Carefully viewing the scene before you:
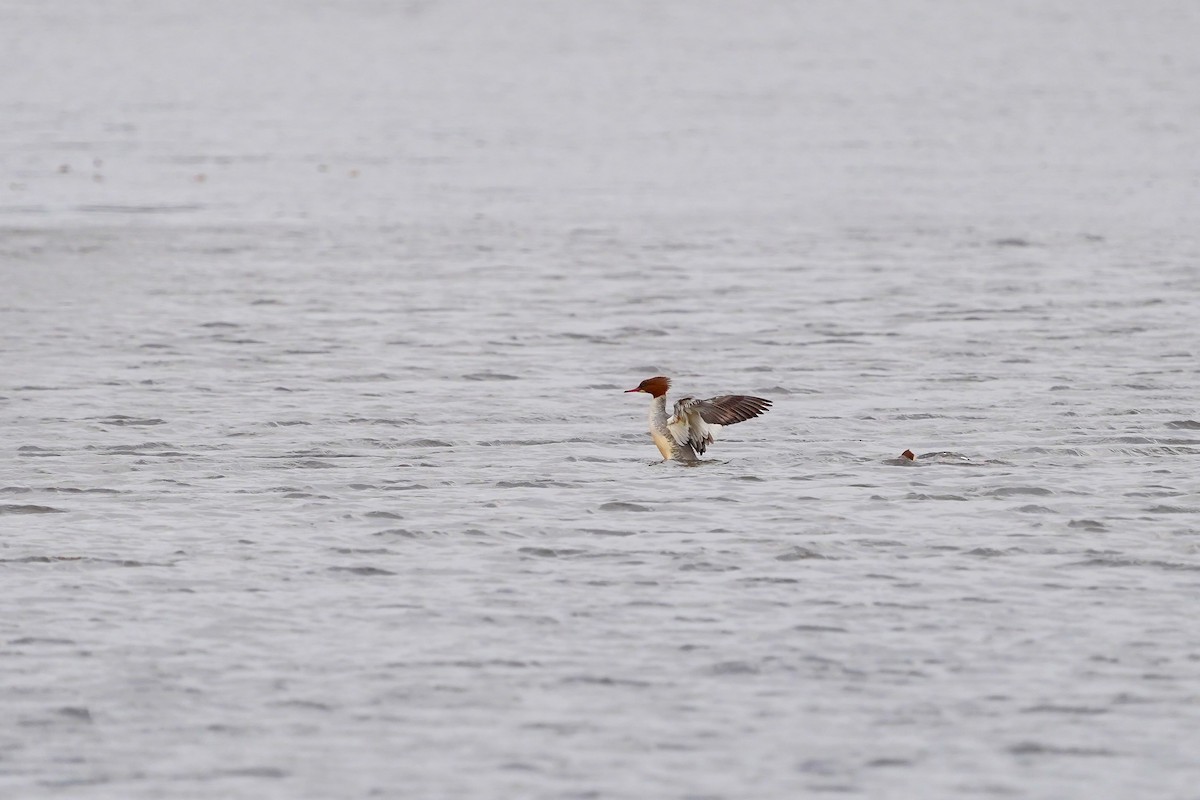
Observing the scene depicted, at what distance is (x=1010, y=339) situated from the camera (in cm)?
1884

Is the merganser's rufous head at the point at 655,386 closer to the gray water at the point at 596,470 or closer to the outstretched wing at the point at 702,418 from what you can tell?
the outstretched wing at the point at 702,418

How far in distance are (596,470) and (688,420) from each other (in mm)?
719

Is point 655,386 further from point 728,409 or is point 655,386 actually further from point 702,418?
point 728,409

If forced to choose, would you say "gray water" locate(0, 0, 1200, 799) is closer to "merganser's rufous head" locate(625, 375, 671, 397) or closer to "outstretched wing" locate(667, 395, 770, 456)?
"outstretched wing" locate(667, 395, 770, 456)

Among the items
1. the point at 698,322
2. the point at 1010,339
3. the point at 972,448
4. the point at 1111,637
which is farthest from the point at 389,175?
the point at 1111,637

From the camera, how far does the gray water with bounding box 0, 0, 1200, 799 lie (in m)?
→ 8.61

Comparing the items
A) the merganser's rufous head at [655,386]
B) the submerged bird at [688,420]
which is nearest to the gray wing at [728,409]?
the submerged bird at [688,420]

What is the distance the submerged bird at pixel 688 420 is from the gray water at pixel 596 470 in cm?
23

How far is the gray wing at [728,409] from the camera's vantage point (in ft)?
45.9

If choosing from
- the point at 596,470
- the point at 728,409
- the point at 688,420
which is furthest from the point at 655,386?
the point at 596,470

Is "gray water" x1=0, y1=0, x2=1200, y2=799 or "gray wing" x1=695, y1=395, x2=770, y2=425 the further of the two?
"gray wing" x1=695, y1=395, x2=770, y2=425

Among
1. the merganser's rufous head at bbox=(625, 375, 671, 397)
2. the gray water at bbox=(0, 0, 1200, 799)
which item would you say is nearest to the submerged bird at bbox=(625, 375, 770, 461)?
the merganser's rufous head at bbox=(625, 375, 671, 397)

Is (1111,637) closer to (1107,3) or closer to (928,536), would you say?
(928,536)

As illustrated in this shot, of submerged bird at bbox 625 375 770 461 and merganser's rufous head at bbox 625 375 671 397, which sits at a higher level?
merganser's rufous head at bbox 625 375 671 397
